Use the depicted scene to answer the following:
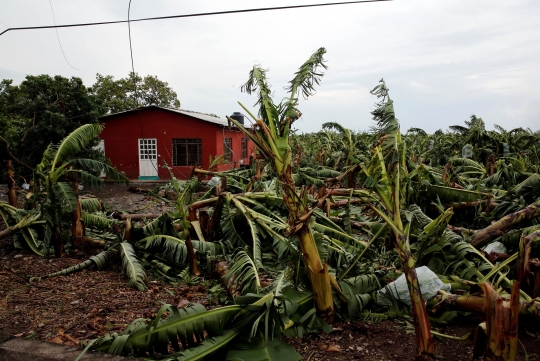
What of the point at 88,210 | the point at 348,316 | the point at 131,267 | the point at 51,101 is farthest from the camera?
the point at 51,101

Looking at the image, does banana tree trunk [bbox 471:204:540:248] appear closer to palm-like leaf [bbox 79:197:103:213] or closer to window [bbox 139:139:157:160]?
palm-like leaf [bbox 79:197:103:213]

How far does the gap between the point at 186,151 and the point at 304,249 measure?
57.4ft

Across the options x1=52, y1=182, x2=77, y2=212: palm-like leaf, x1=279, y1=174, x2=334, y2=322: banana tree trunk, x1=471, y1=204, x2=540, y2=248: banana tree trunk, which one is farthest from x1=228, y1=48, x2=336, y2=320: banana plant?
x1=52, y1=182, x2=77, y2=212: palm-like leaf

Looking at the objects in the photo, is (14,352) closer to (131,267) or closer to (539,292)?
(131,267)

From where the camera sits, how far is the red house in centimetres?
1989

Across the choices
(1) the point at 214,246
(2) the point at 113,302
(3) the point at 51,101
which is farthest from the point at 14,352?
(3) the point at 51,101

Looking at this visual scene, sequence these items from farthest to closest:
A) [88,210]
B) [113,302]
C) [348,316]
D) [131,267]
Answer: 1. [88,210]
2. [131,267]
3. [113,302]
4. [348,316]

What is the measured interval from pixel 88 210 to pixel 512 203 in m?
6.94

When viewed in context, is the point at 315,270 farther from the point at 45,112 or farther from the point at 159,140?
the point at 159,140

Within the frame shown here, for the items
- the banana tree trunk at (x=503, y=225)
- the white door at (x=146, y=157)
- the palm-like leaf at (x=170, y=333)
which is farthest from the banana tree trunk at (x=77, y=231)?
the white door at (x=146, y=157)

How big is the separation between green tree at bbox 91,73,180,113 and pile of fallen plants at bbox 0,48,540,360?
84.6ft

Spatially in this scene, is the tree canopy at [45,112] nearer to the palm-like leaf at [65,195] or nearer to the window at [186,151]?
the window at [186,151]

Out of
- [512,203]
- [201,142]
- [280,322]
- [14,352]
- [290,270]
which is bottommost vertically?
[14,352]

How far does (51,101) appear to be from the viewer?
15688mm
